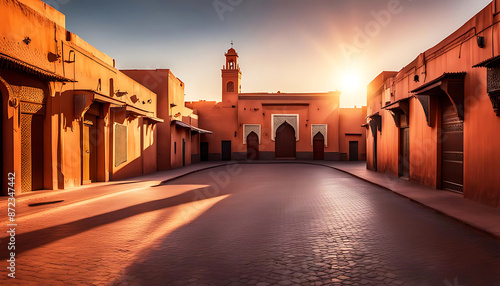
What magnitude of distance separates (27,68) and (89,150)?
5.11 metres

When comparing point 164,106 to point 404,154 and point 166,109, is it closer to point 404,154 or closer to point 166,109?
point 166,109

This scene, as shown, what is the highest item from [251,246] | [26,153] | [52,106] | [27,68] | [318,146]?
[27,68]

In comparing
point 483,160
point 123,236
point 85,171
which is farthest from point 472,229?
point 85,171

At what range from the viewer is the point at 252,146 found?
124ft

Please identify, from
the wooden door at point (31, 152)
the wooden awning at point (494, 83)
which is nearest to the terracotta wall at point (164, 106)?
the wooden door at point (31, 152)

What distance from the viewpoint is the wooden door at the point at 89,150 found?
13.5 metres

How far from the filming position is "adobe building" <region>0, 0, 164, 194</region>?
965cm

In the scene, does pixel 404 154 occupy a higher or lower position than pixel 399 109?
lower

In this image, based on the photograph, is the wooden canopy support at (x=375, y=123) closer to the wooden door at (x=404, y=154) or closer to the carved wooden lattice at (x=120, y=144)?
the wooden door at (x=404, y=154)

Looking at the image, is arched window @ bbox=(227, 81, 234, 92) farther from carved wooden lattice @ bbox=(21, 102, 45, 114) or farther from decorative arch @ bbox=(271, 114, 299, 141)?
carved wooden lattice @ bbox=(21, 102, 45, 114)

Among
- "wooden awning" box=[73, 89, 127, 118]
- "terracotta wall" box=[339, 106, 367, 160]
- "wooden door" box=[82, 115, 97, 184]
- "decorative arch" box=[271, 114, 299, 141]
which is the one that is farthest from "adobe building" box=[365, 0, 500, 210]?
"decorative arch" box=[271, 114, 299, 141]

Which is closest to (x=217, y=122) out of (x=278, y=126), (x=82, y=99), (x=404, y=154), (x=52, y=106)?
(x=278, y=126)

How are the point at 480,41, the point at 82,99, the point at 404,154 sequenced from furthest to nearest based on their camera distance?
the point at 404,154
the point at 82,99
the point at 480,41

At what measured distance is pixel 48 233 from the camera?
6043mm
